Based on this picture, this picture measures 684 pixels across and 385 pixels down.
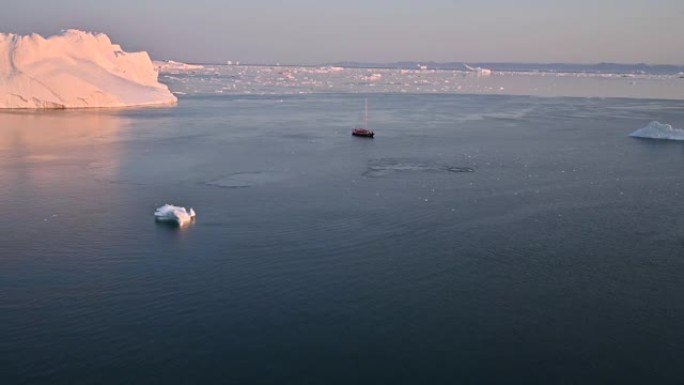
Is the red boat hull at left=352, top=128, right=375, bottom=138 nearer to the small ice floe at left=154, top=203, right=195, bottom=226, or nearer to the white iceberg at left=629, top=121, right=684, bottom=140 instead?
the white iceberg at left=629, top=121, right=684, bottom=140

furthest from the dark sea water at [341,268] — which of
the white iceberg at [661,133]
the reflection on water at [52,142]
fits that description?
the white iceberg at [661,133]

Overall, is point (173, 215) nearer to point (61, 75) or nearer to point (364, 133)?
point (364, 133)

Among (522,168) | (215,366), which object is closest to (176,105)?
(522,168)

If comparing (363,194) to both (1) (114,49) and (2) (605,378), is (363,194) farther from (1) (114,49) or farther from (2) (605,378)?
(1) (114,49)

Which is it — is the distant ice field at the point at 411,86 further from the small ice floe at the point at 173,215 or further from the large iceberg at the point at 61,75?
the small ice floe at the point at 173,215

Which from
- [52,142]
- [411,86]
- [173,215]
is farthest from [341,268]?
[411,86]
